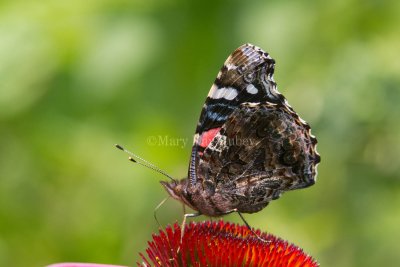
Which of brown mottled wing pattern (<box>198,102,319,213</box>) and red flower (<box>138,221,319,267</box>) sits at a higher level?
brown mottled wing pattern (<box>198,102,319,213</box>)

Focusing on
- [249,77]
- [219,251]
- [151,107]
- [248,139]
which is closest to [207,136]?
[248,139]

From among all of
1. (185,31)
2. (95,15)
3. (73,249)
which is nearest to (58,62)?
(95,15)

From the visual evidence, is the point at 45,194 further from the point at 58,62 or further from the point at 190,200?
the point at 190,200

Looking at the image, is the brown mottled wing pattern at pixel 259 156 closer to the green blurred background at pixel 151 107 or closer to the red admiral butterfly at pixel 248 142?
the red admiral butterfly at pixel 248 142

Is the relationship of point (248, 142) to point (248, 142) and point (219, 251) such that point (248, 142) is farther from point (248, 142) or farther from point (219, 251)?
point (219, 251)

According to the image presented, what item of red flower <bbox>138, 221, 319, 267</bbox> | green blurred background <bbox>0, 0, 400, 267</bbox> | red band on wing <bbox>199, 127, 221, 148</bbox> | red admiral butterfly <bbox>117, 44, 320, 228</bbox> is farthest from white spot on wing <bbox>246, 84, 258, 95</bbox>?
green blurred background <bbox>0, 0, 400, 267</bbox>

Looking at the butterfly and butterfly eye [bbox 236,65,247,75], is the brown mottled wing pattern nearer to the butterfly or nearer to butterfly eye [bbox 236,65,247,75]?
the butterfly
